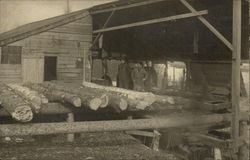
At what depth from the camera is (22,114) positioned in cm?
778

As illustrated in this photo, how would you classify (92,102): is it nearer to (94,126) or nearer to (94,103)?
(94,103)

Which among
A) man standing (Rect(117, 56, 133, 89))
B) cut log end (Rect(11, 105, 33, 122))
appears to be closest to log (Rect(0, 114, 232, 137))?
cut log end (Rect(11, 105, 33, 122))

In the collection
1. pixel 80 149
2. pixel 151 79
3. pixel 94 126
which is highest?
pixel 151 79

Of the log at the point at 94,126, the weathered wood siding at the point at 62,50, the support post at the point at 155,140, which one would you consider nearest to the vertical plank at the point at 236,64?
the log at the point at 94,126

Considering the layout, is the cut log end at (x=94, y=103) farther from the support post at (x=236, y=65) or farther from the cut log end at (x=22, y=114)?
the support post at (x=236, y=65)

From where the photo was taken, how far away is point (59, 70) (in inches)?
768

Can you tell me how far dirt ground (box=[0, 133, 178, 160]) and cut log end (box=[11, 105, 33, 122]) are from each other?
1624mm

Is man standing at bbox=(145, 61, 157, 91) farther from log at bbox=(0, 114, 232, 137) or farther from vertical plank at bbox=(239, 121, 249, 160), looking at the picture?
log at bbox=(0, 114, 232, 137)

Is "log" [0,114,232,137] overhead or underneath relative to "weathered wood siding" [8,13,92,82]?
underneath

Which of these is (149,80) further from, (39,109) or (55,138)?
(39,109)

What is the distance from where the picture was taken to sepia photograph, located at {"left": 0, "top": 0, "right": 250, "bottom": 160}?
30.5 feet

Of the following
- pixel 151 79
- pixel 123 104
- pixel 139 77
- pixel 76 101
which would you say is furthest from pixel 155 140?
pixel 151 79

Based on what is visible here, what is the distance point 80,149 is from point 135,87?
8527 millimetres

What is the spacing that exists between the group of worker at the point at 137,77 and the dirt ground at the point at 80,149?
6.40 metres
